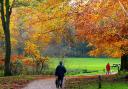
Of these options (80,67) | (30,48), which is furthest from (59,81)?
(80,67)

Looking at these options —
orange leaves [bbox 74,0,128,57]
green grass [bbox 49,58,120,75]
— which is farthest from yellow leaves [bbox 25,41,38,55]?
orange leaves [bbox 74,0,128,57]

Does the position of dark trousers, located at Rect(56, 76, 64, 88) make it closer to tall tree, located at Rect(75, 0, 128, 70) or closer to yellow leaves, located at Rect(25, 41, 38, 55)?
tall tree, located at Rect(75, 0, 128, 70)

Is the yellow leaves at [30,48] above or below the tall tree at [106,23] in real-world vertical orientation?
below

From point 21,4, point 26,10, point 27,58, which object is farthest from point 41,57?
point 21,4

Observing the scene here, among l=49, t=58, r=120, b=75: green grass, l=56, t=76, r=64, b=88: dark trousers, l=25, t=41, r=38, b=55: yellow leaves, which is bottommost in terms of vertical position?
l=49, t=58, r=120, b=75: green grass

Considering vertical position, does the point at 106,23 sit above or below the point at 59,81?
above

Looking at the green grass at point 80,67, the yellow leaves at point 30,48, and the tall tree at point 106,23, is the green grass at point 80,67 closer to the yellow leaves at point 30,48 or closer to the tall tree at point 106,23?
the yellow leaves at point 30,48

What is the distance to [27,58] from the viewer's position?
5703cm

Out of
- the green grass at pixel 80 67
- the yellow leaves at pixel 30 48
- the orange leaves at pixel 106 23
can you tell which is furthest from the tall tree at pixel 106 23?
the green grass at pixel 80 67

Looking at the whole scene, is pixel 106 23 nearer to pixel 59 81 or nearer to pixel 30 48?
pixel 59 81

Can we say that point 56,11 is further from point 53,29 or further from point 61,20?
point 53,29

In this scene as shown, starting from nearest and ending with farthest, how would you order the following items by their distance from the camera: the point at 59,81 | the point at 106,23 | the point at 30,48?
1. the point at 59,81
2. the point at 106,23
3. the point at 30,48

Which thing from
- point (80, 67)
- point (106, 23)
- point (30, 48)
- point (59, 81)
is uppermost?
point (106, 23)

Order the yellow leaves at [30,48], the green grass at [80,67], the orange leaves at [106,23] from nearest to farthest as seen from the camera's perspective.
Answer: the orange leaves at [106,23]
the yellow leaves at [30,48]
the green grass at [80,67]
